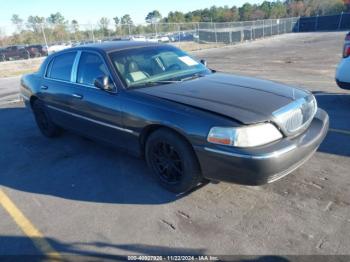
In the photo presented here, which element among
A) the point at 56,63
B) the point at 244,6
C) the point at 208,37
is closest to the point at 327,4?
the point at 244,6

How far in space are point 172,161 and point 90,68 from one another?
6.02ft

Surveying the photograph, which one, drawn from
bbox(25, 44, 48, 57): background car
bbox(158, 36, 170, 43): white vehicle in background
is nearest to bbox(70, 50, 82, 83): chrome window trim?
bbox(25, 44, 48, 57): background car

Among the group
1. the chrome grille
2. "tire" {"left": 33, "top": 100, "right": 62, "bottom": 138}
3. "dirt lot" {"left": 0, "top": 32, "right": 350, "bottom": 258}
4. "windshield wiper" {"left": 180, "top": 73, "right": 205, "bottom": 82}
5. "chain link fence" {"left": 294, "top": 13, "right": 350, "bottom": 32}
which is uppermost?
"windshield wiper" {"left": 180, "top": 73, "right": 205, "bottom": 82}

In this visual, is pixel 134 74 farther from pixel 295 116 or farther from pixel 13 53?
pixel 13 53

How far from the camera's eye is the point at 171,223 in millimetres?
3252

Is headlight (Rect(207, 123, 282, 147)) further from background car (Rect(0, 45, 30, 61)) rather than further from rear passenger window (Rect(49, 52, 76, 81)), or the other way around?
background car (Rect(0, 45, 30, 61))

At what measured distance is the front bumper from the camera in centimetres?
298

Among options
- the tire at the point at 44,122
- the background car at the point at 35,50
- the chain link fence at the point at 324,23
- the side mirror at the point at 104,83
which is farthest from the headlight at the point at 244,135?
the chain link fence at the point at 324,23

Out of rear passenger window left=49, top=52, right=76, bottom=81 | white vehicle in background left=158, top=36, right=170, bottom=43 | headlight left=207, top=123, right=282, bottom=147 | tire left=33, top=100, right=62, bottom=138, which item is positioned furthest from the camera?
white vehicle in background left=158, top=36, right=170, bottom=43

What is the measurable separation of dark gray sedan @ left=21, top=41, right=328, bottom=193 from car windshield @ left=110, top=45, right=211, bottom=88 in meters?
0.01

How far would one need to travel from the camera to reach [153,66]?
438cm

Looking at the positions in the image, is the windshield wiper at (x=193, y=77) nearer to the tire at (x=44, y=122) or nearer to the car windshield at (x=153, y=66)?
the car windshield at (x=153, y=66)

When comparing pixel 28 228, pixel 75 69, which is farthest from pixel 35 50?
pixel 28 228

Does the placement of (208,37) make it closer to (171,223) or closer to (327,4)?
(171,223)
